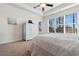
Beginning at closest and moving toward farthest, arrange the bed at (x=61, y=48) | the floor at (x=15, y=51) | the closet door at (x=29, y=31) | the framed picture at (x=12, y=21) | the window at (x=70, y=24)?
the bed at (x=61, y=48) → the floor at (x=15, y=51) → the window at (x=70, y=24) → the framed picture at (x=12, y=21) → the closet door at (x=29, y=31)

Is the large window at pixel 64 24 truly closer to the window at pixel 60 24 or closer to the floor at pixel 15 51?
the window at pixel 60 24

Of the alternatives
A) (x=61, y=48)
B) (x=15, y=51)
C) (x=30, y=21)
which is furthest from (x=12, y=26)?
(x=61, y=48)

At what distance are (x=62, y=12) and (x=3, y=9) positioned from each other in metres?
3.07


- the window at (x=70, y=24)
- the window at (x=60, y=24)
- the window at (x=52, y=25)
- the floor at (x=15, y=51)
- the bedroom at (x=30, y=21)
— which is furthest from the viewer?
the window at (x=52, y=25)

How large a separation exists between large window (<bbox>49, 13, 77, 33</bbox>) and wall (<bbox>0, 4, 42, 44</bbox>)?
1158 mm

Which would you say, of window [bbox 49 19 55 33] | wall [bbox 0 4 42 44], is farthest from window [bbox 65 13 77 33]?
wall [bbox 0 4 42 44]

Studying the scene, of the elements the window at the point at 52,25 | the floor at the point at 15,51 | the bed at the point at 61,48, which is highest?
the window at the point at 52,25

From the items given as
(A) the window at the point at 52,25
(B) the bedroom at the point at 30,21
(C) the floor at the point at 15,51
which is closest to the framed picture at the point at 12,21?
(B) the bedroom at the point at 30,21

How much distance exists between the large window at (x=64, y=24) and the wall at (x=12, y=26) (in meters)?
1.16

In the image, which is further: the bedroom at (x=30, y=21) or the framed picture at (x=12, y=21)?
the framed picture at (x=12, y=21)

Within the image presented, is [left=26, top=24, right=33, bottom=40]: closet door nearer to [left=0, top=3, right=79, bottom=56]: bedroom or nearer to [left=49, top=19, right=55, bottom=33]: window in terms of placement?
[left=0, top=3, right=79, bottom=56]: bedroom

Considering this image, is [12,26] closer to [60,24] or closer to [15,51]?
[15,51]

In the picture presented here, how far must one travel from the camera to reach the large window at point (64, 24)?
4494 mm

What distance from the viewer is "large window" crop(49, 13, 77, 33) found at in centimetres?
449
